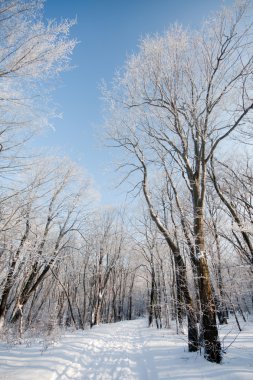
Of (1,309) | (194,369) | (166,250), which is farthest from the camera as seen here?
(166,250)

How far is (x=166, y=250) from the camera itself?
20.5m

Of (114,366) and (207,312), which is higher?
(207,312)

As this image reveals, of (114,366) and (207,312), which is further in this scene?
(114,366)

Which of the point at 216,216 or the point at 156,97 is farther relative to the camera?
the point at 216,216

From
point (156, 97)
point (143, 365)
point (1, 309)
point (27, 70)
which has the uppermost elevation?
point (156, 97)

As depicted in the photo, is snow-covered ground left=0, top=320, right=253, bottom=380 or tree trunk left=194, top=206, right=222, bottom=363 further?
tree trunk left=194, top=206, right=222, bottom=363

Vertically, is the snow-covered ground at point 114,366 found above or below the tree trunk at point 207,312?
below

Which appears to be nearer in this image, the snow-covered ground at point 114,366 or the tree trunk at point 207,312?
the snow-covered ground at point 114,366

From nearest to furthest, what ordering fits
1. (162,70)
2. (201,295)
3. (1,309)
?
1. (201,295)
2. (162,70)
3. (1,309)

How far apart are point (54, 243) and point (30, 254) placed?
7863mm

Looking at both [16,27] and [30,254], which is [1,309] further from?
[16,27]

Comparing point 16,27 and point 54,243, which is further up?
point 16,27

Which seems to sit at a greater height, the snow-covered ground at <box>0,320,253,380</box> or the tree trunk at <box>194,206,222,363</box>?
the tree trunk at <box>194,206,222,363</box>

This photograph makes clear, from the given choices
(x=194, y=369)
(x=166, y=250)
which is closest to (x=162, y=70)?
(x=194, y=369)
